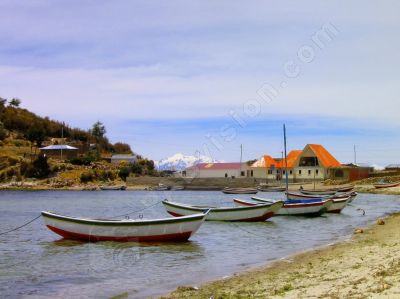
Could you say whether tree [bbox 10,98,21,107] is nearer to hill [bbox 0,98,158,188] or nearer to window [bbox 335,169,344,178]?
hill [bbox 0,98,158,188]

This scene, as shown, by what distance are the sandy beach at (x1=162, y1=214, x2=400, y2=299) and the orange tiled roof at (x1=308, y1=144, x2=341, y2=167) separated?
79.9 metres

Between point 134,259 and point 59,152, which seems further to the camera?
point 59,152

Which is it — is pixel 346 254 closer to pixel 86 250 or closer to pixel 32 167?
pixel 86 250

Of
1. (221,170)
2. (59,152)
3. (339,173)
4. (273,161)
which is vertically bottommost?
(339,173)

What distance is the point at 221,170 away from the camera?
114 meters

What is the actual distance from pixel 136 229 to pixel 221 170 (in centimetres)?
9331

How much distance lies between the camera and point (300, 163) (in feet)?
321

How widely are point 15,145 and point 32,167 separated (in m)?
18.7

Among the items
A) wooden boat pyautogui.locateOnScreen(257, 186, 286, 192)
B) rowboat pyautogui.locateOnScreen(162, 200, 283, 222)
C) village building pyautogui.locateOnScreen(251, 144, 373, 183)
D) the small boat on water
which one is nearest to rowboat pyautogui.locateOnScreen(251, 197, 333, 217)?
rowboat pyautogui.locateOnScreen(162, 200, 283, 222)

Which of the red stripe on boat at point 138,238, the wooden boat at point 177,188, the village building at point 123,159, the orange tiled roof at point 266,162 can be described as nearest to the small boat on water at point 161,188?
the wooden boat at point 177,188

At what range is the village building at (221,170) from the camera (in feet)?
367

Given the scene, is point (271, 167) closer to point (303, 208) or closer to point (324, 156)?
point (324, 156)

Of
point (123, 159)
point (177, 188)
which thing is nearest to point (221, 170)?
point (177, 188)

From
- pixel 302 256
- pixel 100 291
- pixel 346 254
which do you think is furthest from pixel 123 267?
pixel 346 254
